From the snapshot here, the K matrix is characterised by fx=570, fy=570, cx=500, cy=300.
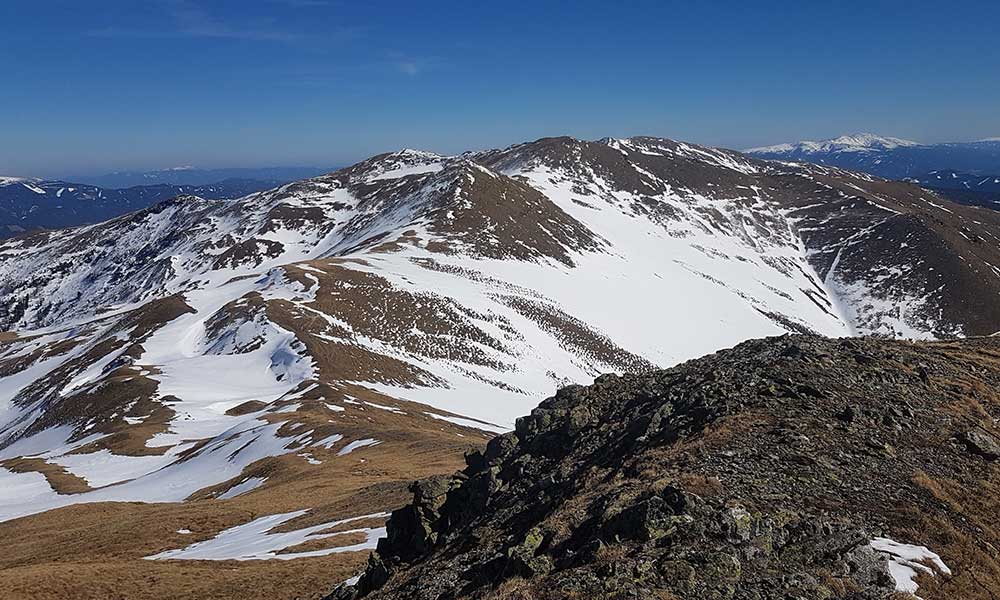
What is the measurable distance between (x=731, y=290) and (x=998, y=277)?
8092 cm

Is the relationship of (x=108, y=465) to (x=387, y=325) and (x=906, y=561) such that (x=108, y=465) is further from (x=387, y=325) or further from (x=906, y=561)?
(x=906, y=561)

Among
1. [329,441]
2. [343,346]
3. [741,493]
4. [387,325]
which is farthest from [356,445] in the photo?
[387,325]

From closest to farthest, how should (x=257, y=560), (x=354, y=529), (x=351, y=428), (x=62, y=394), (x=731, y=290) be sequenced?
(x=257, y=560)
(x=354, y=529)
(x=351, y=428)
(x=62, y=394)
(x=731, y=290)

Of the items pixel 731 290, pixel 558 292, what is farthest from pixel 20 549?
pixel 731 290

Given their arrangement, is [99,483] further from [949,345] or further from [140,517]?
[949,345]

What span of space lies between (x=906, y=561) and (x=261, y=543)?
26.5 metres

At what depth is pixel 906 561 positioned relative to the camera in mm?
12578

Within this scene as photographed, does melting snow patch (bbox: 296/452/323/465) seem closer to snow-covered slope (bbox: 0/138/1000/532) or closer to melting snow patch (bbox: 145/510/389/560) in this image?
snow-covered slope (bbox: 0/138/1000/532)

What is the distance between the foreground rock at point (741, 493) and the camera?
40.5 feet

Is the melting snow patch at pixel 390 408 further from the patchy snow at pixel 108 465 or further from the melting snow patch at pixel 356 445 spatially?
the patchy snow at pixel 108 465

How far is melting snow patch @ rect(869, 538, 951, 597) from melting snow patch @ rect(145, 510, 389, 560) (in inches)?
766

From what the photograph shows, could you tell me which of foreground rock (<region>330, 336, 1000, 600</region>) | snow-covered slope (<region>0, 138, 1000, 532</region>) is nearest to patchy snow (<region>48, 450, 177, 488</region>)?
snow-covered slope (<region>0, 138, 1000, 532</region>)

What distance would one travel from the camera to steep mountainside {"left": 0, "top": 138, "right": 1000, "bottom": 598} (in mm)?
32625

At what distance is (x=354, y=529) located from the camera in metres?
27.5
